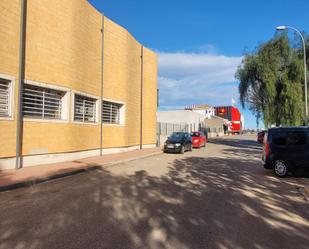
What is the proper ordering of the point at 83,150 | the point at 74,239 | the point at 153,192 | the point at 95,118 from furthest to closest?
the point at 95,118 < the point at 83,150 < the point at 153,192 < the point at 74,239

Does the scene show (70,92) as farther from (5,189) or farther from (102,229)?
(102,229)

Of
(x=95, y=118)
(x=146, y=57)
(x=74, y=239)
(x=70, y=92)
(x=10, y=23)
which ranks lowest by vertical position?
(x=74, y=239)

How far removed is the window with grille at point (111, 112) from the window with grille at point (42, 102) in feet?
14.7

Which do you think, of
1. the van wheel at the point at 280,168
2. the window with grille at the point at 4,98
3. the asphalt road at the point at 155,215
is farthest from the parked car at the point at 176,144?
the window with grille at the point at 4,98

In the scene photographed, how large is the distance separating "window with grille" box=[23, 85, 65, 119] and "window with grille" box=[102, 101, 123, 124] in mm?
4470

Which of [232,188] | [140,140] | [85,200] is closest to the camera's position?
[85,200]

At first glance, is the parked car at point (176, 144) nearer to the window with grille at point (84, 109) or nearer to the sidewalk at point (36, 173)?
the window with grille at point (84, 109)

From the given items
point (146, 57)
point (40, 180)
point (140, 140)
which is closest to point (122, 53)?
point (146, 57)

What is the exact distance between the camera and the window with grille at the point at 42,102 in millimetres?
12688

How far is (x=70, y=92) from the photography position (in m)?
14.9

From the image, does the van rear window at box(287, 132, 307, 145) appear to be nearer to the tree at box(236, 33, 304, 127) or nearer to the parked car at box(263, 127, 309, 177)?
the parked car at box(263, 127, 309, 177)

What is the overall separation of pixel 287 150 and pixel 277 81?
16465mm

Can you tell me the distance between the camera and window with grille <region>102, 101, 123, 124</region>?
1894cm

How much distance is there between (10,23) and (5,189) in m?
6.47
